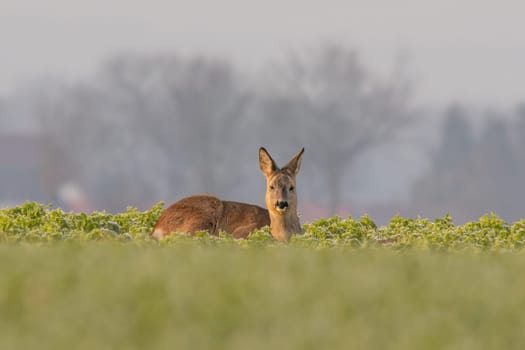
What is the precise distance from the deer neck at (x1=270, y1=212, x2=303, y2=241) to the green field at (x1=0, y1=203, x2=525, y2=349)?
6.23 m

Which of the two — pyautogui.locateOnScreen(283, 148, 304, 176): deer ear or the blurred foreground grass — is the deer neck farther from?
the blurred foreground grass

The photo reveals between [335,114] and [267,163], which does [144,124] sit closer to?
[335,114]

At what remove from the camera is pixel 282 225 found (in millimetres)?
16469

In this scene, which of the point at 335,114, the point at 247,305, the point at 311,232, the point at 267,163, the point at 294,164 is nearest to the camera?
the point at 247,305

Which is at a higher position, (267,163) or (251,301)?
(267,163)

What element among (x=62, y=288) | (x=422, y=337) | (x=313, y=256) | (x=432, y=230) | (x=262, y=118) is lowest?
(x=422, y=337)

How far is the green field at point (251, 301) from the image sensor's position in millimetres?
7008

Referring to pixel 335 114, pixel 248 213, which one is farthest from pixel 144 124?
pixel 248 213

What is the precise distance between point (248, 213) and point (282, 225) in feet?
3.53

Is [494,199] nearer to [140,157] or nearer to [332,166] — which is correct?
[332,166]

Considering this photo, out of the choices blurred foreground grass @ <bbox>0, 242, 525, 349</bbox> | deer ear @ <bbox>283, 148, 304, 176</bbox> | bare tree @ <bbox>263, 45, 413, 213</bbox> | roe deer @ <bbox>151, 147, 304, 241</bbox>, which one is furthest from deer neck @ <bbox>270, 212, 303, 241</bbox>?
bare tree @ <bbox>263, 45, 413, 213</bbox>

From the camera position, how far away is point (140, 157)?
7012cm

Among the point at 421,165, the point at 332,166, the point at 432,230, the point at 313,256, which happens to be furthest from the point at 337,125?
the point at 313,256

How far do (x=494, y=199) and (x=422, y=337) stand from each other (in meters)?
68.2
